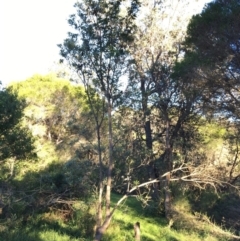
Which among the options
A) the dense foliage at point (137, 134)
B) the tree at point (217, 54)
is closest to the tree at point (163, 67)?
the dense foliage at point (137, 134)

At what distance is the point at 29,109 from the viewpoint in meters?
23.3

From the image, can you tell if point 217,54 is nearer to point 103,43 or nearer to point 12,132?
point 103,43

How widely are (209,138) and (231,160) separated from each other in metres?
1.49

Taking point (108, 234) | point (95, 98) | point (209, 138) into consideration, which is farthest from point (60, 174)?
point (209, 138)

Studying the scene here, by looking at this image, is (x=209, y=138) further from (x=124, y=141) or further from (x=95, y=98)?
(x=95, y=98)

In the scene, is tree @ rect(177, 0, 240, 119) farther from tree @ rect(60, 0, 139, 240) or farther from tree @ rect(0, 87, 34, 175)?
tree @ rect(0, 87, 34, 175)

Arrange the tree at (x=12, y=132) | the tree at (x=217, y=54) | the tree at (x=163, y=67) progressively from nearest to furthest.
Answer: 1. the tree at (x=217, y=54)
2. the tree at (x=12, y=132)
3. the tree at (x=163, y=67)

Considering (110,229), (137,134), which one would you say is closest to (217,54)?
(137,134)

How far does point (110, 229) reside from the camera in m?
13.3

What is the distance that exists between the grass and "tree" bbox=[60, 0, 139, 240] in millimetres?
3456

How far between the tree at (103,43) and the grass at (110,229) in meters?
3.46

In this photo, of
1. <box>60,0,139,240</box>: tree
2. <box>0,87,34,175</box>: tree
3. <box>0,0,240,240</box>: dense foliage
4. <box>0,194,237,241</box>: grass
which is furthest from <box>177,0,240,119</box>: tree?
<box>0,87,34,175</box>: tree

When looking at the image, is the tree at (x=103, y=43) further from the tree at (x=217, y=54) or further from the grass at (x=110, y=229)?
the grass at (x=110, y=229)

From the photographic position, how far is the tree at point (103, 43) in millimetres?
10273
